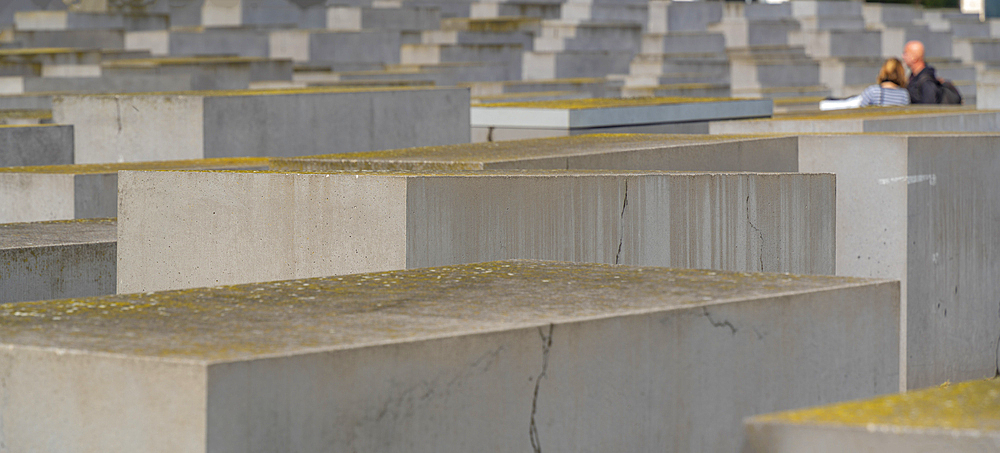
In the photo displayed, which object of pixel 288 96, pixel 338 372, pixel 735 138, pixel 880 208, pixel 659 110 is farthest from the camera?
pixel 659 110

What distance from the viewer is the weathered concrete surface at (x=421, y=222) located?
486cm

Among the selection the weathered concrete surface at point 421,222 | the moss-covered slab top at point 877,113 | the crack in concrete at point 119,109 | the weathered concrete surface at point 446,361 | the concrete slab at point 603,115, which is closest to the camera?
the weathered concrete surface at point 446,361

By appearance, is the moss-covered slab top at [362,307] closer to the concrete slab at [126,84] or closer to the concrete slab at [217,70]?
the concrete slab at [126,84]

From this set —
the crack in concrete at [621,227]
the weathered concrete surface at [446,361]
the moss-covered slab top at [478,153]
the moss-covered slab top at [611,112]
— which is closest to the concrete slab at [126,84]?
the moss-covered slab top at [611,112]

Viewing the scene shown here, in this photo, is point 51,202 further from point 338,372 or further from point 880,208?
point 338,372

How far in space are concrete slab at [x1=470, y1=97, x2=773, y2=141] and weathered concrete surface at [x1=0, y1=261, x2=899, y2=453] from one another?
5653 mm

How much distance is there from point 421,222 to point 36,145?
5.52 metres

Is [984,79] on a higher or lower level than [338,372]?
higher

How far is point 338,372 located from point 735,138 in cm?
499

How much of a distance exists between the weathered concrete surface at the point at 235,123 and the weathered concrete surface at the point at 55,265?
283 cm

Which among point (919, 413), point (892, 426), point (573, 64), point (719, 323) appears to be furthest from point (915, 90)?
point (892, 426)

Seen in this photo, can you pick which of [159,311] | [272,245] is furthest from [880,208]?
[159,311]

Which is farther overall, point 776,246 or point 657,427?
point 776,246

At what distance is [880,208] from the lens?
22.1ft
